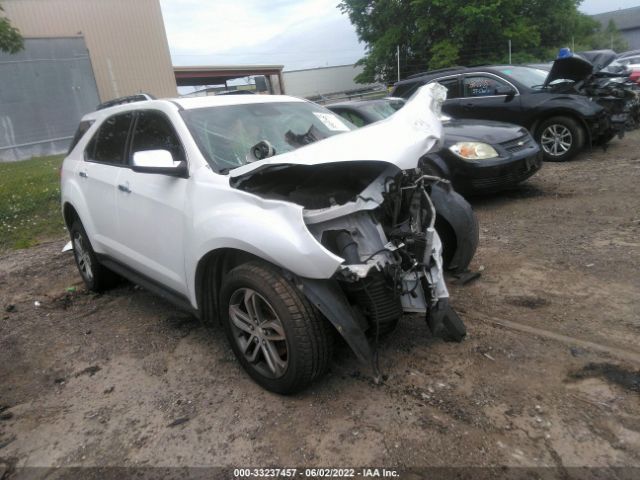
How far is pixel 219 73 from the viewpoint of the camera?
113 feet

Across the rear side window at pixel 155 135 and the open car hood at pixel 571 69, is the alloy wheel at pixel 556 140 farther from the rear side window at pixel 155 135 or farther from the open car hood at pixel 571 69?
the rear side window at pixel 155 135

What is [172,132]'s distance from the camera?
3.30 m

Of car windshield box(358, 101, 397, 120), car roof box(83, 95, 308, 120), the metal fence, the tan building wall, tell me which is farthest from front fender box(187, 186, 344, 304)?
the tan building wall

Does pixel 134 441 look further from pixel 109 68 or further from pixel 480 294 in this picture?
pixel 109 68

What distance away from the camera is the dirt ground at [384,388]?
2273 millimetres

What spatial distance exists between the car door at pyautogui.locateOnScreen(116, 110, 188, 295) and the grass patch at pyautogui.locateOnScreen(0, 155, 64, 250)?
4081mm

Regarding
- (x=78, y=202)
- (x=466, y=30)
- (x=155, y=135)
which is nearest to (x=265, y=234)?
(x=155, y=135)

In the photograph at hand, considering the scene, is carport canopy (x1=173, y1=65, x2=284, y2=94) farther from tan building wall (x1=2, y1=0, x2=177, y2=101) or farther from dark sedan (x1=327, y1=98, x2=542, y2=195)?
dark sedan (x1=327, y1=98, x2=542, y2=195)

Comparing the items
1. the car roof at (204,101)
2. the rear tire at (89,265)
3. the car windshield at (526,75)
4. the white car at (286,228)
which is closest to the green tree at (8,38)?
the rear tire at (89,265)

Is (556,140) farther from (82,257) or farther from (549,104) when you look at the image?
(82,257)

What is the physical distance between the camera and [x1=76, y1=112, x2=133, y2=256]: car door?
12.6ft

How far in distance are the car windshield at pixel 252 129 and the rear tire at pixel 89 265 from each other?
1949mm

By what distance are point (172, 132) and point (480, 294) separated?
2.61m

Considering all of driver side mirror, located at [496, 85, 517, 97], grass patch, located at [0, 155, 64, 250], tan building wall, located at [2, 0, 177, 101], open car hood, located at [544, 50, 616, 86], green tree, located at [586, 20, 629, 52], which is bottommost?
grass patch, located at [0, 155, 64, 250]
